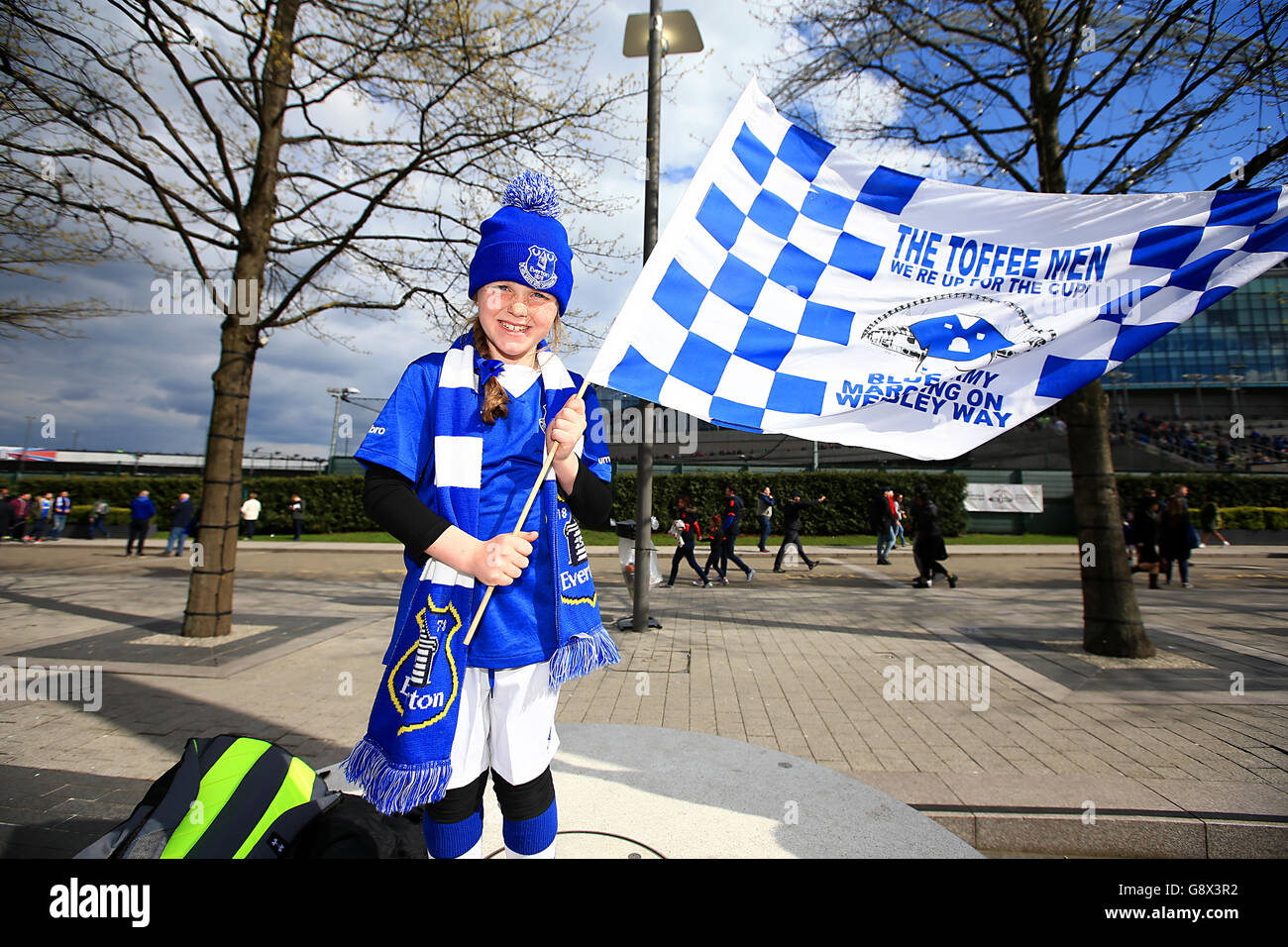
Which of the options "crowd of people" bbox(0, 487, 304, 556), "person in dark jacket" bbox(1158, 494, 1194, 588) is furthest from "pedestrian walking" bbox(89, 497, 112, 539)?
"person in dark jacket" bbox(1158, 494, 1194, 588)

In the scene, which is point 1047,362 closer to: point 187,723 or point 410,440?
point 410,440

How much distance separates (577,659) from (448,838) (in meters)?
0.58

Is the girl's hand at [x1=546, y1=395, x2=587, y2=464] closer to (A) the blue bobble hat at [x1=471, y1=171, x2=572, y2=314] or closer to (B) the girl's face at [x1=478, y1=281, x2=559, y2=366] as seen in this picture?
(B) the girl's face at [x1=478, y1=281, x2=559, y2=366]

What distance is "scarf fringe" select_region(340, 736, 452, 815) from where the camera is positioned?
4.78ft

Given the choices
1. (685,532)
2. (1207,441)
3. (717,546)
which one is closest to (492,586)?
(685,532)

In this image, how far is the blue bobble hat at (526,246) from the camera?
1796 mm

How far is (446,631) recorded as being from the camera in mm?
1570

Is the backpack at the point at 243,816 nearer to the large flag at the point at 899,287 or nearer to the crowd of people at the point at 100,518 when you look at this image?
the large flag at the point at 899,287

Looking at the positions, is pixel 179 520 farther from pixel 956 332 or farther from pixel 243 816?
pixel 956 332

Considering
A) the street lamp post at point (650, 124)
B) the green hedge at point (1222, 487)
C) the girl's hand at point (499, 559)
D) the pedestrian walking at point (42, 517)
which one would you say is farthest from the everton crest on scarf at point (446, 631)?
the green hedge at point (1222, 487)

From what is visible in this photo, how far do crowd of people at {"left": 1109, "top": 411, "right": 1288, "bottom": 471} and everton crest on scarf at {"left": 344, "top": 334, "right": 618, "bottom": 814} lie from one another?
4268 cm

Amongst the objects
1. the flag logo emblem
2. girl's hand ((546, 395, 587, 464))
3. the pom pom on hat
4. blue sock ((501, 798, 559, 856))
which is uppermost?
the pom pom on hat
